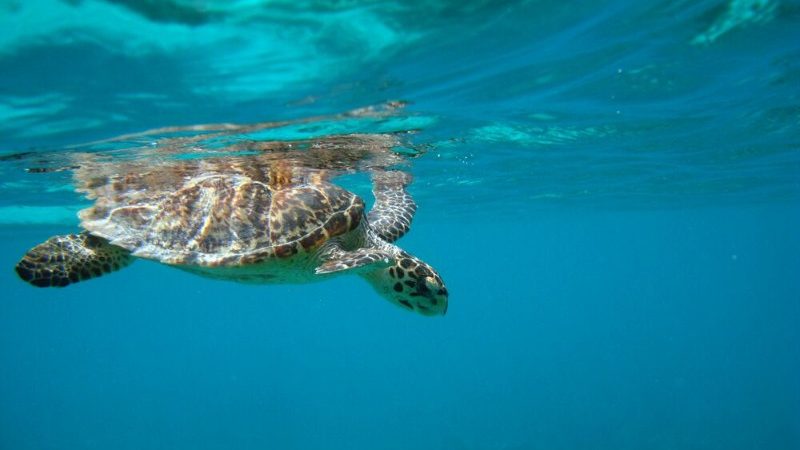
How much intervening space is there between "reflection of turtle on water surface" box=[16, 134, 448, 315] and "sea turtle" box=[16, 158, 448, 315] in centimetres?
2

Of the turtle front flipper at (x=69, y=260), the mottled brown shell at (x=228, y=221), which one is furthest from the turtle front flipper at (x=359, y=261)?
the turtle front flipper at (x=69, y=260)

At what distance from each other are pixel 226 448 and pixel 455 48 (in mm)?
39391

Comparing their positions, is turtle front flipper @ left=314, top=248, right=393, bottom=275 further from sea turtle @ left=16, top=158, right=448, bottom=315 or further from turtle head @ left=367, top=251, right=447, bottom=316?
turtle head @ left=367, top=251, right=447, bottom=316

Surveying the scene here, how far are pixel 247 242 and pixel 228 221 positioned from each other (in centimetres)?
64

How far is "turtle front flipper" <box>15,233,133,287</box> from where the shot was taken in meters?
7.46

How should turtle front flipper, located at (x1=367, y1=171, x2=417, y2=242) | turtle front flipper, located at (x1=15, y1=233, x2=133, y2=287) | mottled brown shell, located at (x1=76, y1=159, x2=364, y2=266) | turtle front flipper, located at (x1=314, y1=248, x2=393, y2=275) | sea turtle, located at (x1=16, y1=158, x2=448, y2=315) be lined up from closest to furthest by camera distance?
turtle front flipper, located at (x1=314, y1=248, x2=393, y2=275) < sea turtle, located at (x1=16, y1=158, x2=448, y2=315) < mottled brown shell, located at (x1=76, y1=159, x2=364, y2=266) < turtle front flipper, located at (x1=15, y1=233, x2=133, y2=287) < turtle front flipper, located at (x1=367, y1=171, x2=417, y2=242)

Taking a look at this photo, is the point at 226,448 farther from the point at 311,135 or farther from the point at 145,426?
the point at 311,135

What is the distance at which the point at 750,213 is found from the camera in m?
50.0

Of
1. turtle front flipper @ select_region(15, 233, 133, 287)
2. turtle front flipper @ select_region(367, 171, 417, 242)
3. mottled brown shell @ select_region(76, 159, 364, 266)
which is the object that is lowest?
turtle front flipper @ select_region(15, 233, 133, 287)

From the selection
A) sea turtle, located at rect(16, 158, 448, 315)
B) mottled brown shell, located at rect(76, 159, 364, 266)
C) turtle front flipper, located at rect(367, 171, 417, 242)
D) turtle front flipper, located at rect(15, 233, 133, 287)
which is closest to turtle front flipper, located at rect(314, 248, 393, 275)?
sea turtle, located at rect(16, 158, 448, 315)

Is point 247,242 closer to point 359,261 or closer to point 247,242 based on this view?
point 247,242

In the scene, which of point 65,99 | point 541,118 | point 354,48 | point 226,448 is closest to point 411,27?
point 354,48

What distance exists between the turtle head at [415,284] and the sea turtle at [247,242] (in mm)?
14

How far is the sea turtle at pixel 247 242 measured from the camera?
6711mm
